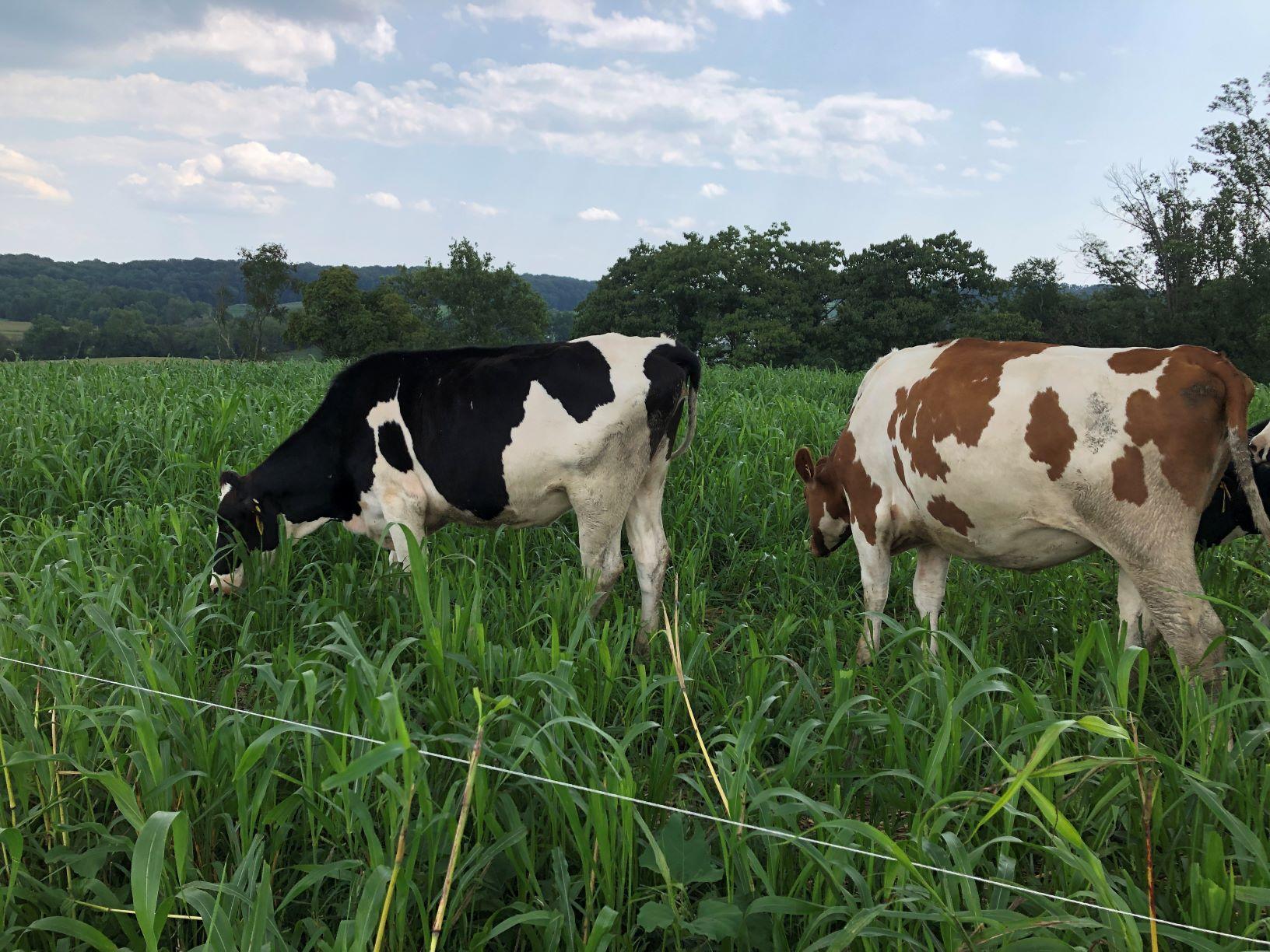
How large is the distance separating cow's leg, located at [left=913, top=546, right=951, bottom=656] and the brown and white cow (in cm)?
18

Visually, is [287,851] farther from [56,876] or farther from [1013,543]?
[1013,543]

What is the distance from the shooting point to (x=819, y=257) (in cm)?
5331

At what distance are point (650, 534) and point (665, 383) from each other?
0.94 meters

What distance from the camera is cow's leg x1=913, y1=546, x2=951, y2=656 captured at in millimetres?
4785

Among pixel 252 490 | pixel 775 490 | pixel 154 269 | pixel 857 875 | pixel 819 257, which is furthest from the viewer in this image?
pixel 154 269

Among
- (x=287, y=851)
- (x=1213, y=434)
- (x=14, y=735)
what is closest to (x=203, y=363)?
(x=14, y=735)

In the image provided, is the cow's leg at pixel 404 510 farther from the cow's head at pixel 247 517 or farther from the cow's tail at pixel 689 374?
the cow's tail at pixel 689 374

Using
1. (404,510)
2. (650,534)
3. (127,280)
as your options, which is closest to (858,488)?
(650,534)

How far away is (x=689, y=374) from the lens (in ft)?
16.9

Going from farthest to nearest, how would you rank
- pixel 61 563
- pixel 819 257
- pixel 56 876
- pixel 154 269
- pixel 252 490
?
pixel 154 269, pixel 819 257, pixel 252 490, pixel 61 563, pixel 56 876

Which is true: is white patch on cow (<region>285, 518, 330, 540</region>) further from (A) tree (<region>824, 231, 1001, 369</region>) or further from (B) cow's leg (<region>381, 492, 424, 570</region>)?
(A) tree (<region>824, 231, 1001, 369</region>)

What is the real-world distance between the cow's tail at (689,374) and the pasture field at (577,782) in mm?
1226

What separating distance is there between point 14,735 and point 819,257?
177 feet

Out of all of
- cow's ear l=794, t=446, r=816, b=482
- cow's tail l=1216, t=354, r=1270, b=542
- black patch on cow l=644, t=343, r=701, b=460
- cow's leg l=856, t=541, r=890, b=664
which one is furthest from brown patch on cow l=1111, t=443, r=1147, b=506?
black patch on cow l=644, t=343, r=701, b=460
